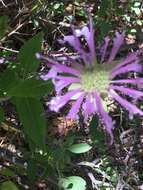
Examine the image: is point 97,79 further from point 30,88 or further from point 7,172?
point 7,172

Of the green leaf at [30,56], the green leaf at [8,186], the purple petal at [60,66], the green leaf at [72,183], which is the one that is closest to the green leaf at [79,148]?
the green leaf at [72,183]

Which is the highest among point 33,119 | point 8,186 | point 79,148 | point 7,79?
point 7,79

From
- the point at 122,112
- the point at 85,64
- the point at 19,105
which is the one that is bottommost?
the point at 122,112

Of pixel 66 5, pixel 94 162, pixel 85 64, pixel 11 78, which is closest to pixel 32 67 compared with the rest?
pixel 11 78

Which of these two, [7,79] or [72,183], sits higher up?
[7,79]

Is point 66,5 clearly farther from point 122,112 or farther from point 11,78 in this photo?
point 11,78

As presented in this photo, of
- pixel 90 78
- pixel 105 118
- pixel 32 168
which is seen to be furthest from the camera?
pixel 32 168

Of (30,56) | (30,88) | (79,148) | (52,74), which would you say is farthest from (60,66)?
(79,148)
